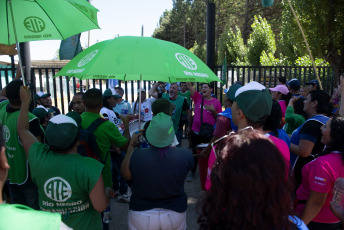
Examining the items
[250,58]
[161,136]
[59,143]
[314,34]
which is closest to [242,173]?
[161,136]

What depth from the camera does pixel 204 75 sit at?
115 inches

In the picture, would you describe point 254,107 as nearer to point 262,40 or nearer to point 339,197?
point 339,197

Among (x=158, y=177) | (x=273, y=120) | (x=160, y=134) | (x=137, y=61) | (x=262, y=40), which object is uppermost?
(x=262, y=40)

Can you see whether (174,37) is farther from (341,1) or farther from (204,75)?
(204,75)

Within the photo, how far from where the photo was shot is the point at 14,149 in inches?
115

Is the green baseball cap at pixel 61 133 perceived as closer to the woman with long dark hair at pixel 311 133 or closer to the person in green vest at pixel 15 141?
the person in green vest at pixel 15 141

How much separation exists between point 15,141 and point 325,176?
3.07 metres

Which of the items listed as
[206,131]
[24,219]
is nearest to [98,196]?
[24,219]

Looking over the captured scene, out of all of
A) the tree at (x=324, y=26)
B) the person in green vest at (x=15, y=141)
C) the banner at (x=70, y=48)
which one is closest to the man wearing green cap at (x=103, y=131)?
the person in green vest at (x=15, y=141)

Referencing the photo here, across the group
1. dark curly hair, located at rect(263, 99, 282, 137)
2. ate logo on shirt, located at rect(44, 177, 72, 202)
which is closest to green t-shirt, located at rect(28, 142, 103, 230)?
ate logo on shirt, located at rect(44, 177, 72, 202)

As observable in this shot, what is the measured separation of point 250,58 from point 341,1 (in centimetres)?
929

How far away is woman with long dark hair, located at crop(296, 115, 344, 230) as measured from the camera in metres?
2.08

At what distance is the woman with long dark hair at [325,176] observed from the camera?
2078 millimetres

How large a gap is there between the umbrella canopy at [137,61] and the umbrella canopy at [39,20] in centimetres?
40
